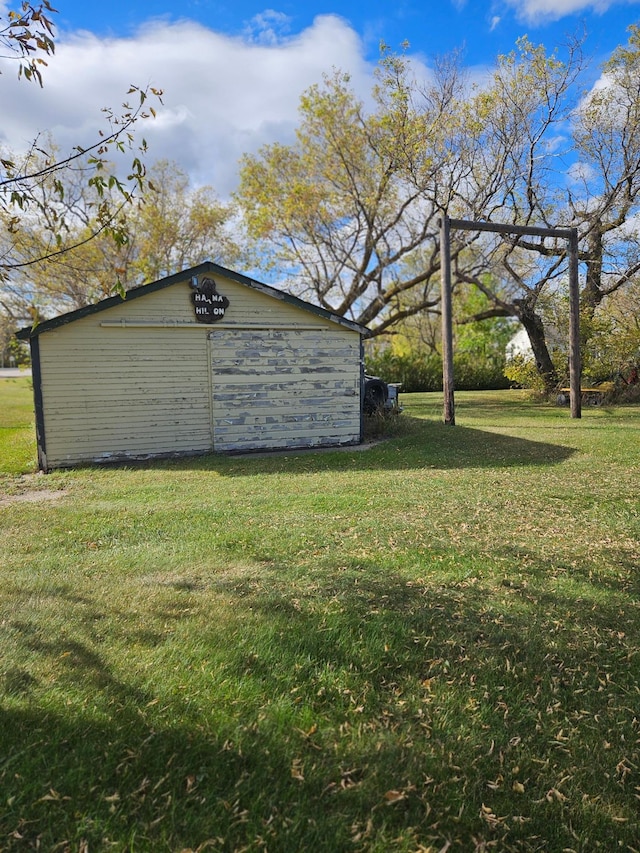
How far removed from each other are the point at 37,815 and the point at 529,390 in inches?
918

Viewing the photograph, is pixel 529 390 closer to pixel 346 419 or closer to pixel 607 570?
pixel 346 419

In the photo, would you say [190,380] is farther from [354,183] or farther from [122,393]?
[354,183]

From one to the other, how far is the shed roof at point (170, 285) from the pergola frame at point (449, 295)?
2295mm

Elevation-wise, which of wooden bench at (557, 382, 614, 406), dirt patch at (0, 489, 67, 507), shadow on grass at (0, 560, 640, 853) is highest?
wooden bench at (557, 382, 614, 406)

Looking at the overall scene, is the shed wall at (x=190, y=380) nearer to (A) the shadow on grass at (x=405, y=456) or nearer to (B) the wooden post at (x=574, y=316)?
(A) the shadow on grass at (x=405, y=456)

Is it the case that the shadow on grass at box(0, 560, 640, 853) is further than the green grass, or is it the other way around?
the green grass

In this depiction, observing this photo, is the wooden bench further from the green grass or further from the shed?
the green grass

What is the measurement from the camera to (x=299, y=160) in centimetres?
2212

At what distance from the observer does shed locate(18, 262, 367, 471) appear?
995 centimetres

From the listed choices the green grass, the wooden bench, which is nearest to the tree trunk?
the wooden bench

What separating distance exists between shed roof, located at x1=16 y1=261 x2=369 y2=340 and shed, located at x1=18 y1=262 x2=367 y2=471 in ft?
0.08

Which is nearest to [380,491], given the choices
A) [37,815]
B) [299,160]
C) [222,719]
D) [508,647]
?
[508,647]

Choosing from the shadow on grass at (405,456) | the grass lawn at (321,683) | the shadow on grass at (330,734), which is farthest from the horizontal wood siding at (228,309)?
the shadow on grass at (330,734)

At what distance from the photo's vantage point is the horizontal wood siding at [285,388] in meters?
11.0
